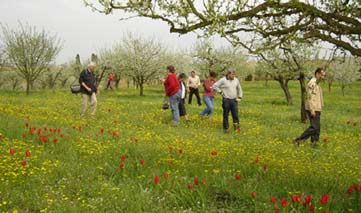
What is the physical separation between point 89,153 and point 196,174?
2.43 meters

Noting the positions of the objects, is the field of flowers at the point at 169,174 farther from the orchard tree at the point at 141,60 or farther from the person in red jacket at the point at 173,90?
the orchard tree at the point at 141,60

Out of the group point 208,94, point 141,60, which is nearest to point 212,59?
point 141,60

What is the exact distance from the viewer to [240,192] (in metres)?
5.59

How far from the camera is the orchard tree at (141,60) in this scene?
3731cm

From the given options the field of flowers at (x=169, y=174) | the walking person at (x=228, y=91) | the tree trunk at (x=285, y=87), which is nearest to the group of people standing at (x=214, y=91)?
the walking person at (x=228, y=91)

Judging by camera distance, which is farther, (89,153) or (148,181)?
(89,153)

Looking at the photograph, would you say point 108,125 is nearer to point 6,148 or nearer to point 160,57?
point 6,148

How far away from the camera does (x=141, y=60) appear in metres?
38.0

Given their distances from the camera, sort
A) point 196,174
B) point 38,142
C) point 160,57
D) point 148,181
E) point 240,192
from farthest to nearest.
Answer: point 160,57, point 38,142, point 196,174, point 148,181, point 240,192

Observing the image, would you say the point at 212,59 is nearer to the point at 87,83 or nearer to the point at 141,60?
the point at 141,60

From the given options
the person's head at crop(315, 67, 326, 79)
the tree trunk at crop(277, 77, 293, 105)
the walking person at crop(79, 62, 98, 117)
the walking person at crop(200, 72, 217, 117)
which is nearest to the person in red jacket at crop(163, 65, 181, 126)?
the walking person at crop(200, 72, 217, 117)

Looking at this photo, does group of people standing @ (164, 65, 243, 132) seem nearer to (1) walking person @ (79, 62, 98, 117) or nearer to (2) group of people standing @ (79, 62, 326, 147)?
(2) group of people standing @ (79, 62, 326, 147)

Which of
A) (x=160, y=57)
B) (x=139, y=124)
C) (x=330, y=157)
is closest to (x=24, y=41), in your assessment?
(x=160, y=57)

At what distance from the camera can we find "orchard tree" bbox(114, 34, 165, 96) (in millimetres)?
37312
